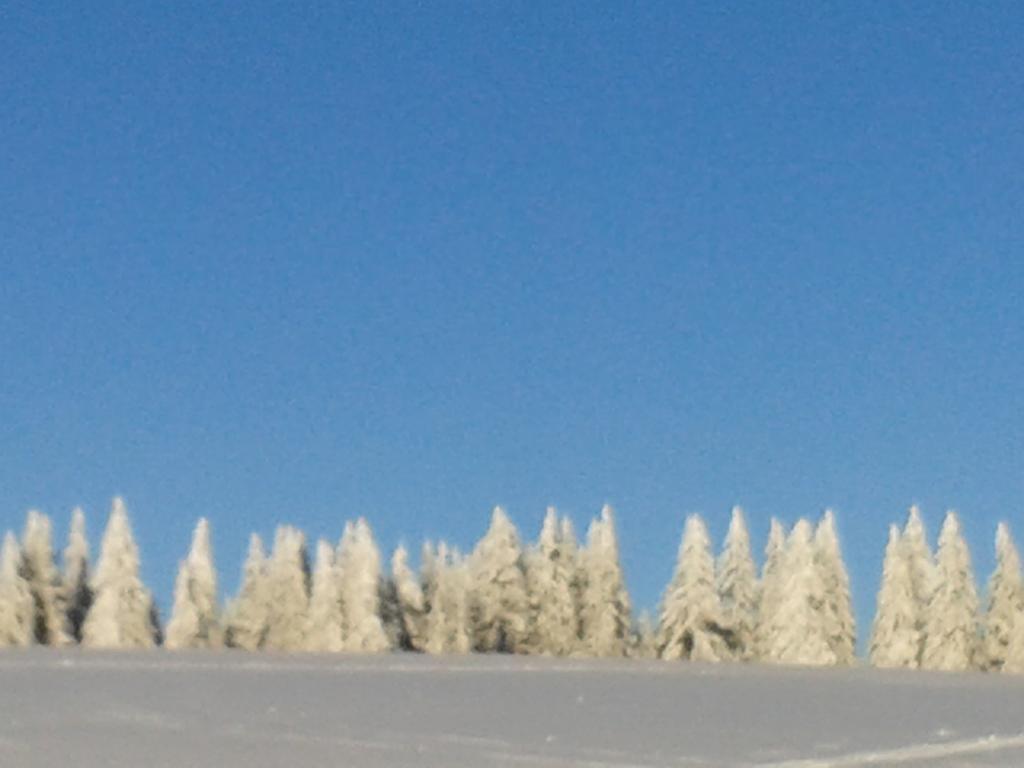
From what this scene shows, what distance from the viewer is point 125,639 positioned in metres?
87.1

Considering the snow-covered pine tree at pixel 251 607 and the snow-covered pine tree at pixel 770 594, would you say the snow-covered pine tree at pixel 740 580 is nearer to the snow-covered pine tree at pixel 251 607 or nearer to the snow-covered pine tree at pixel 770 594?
the snow-covered pine tree at pixel 770 594

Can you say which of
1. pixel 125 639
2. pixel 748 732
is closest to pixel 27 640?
pixel 125 639

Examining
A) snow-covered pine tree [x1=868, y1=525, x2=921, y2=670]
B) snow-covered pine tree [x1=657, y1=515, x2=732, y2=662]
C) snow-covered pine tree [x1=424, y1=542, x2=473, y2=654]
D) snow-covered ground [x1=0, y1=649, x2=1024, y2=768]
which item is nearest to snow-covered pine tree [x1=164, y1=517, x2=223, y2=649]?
snow-covered pine tree [x1=424, y1=542, x2=473, y2=654]

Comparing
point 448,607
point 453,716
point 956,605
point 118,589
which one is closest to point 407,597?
point 448,607

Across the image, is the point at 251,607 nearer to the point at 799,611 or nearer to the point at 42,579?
the point at 42,579

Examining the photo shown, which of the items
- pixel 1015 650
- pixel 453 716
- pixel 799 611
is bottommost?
pixel 453 716

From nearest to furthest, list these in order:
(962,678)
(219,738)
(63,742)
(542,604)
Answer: (63,742)
(219,738)
(962,678)
(542,604)

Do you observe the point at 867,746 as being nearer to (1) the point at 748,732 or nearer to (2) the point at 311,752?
(1) the point at 748,732

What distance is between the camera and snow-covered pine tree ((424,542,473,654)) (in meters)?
92.6

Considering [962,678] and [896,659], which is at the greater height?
[896,659]

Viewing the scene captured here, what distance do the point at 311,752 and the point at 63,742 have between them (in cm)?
168

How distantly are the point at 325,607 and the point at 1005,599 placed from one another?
36.5 metres

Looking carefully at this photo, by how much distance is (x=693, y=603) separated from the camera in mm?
85438

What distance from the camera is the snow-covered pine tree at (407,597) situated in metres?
97.2
